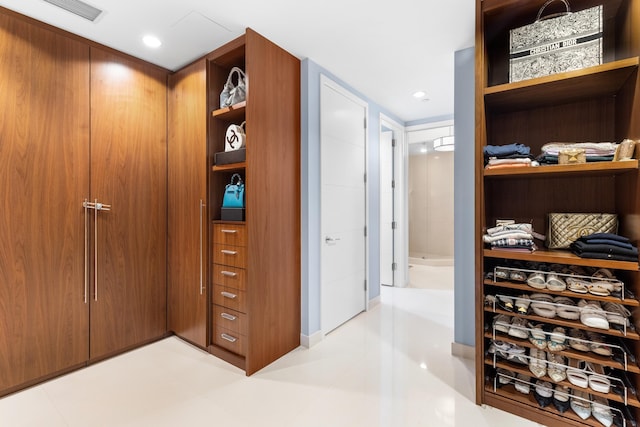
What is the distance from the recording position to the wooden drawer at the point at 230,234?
2.26m

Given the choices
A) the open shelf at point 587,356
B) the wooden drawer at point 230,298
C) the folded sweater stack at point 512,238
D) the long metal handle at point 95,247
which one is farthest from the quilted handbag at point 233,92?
the open shelf at point 587,356

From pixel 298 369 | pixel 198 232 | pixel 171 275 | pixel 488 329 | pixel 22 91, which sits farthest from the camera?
pixel 171 275

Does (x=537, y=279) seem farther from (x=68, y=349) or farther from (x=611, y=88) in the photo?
(x=68, y=349)

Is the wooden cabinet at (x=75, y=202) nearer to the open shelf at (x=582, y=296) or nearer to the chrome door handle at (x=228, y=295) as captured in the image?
the chrome door handle at (x=228, y=295)

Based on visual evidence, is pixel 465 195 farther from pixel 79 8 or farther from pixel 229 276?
pixel 79 8

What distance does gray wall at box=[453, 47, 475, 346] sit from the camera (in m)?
2.43

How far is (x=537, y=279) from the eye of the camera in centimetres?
169

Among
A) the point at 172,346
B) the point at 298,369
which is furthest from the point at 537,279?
the point at 172,346

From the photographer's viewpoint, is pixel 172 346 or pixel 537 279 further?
pixel 172 346

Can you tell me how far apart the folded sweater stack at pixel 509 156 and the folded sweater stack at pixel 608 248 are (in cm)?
48

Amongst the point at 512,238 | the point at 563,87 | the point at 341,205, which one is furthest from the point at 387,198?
the point at 563,87

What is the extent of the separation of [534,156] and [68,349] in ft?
11.6

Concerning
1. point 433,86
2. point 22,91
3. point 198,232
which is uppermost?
point 433,86

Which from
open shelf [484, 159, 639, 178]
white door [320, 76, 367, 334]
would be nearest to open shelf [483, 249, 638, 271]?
open shelf [484, 159, 639, 178]
